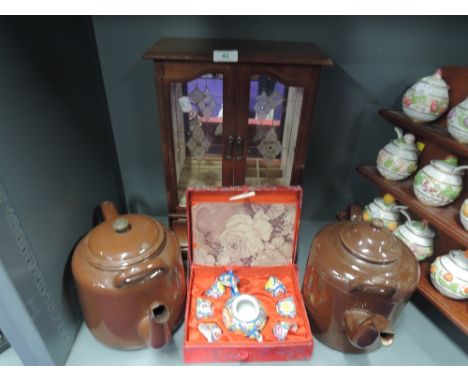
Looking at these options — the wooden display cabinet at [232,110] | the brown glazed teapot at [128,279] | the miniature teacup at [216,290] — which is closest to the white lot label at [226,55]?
the wooden display cabinet at [232,110]

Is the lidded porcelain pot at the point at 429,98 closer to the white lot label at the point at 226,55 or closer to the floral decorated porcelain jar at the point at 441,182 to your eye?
the floral decorated porcelain jar at the point at 441,182

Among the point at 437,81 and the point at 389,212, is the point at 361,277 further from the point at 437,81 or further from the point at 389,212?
the point at 437,81

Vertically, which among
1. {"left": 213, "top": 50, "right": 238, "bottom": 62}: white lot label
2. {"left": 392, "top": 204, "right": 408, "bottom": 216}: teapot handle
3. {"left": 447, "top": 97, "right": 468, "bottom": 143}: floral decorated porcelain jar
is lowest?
{"left": 392, "top": 204, "right": 408, "bottom": 216}: teapot handle

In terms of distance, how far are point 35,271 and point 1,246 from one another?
5.9 inches

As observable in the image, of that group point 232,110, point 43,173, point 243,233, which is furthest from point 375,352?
point 43,173

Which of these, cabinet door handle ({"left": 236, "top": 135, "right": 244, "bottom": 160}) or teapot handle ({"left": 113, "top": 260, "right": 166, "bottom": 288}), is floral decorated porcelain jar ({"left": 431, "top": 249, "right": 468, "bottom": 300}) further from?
teapot handle ({"left": 113, "top": 260, "right": 166, "bottom": 288})

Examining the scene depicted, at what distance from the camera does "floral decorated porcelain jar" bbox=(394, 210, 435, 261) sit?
109cm

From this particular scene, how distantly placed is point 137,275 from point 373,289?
2.20ft

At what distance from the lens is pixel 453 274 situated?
986 millimetres

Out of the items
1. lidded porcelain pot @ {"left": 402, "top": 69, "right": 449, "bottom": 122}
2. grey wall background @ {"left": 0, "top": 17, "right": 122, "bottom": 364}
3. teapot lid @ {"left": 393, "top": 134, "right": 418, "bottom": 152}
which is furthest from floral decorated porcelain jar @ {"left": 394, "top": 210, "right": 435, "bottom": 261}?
grey wall background @ {"left": 0, "top": 17, "right": 122, "bottom": 364}

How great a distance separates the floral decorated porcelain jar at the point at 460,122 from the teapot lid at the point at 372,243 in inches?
13.4

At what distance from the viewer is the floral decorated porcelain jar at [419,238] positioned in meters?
1.09

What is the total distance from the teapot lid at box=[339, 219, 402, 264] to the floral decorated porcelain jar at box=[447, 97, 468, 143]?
1.12 ft

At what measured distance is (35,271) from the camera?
0.82 meters
